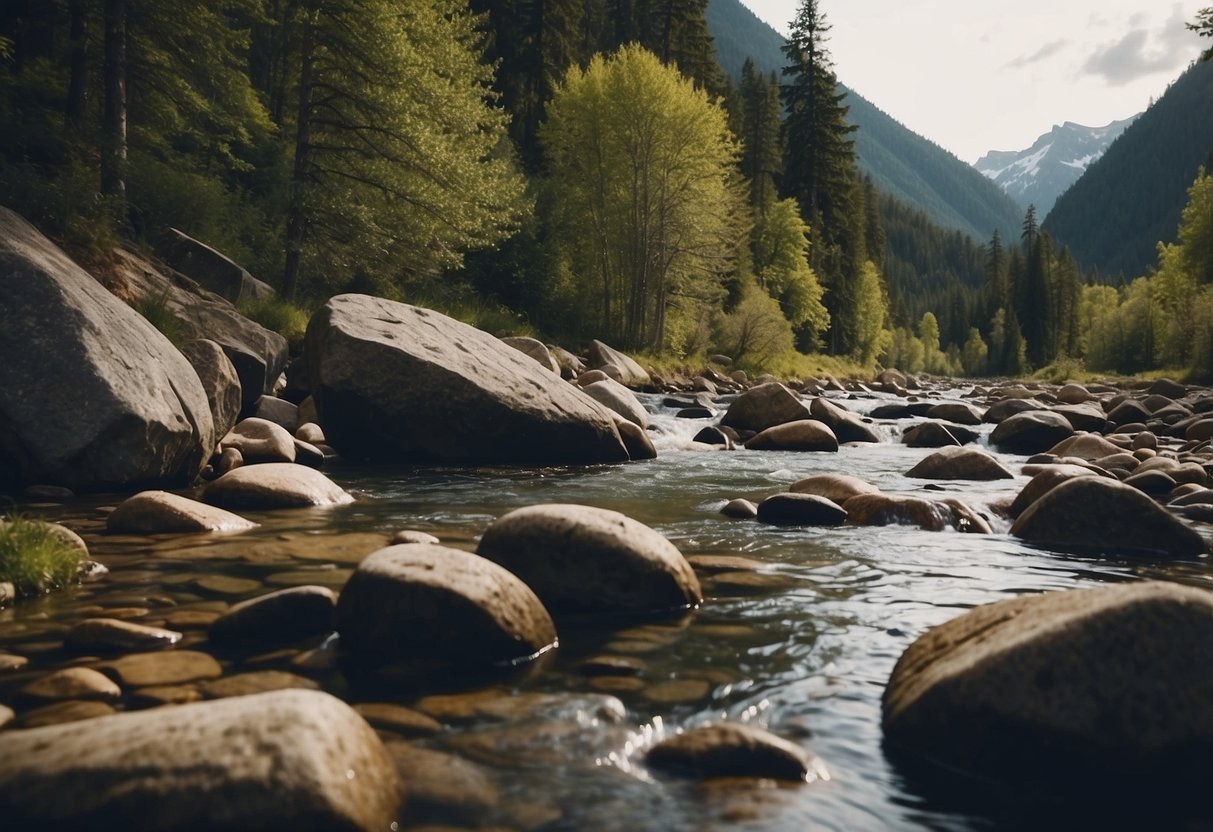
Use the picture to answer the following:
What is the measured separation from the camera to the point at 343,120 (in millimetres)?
17891

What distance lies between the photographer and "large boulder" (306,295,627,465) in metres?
9.99

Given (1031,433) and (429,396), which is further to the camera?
(1031,433)

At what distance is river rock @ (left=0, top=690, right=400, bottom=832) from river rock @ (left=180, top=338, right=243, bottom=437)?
741 centimetres

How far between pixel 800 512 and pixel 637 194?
74.6 ft

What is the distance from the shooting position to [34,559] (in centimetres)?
464

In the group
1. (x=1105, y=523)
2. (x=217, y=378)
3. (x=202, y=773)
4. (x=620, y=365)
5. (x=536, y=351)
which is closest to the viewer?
(x=202, y=773)

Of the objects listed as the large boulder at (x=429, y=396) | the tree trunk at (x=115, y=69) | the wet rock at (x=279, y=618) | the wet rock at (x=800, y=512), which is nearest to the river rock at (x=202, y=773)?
the wet rock at (x=279, y=618)

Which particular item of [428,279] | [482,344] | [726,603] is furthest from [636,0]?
[726,603]

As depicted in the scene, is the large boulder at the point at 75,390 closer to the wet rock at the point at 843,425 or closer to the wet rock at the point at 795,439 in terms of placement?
the wet rock at the point at 795,439

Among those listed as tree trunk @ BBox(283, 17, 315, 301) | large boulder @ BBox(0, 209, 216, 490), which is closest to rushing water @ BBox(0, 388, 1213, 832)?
large boulder @ BBox(0, 209, 216, 490)

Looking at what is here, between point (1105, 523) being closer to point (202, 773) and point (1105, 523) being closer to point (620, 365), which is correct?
point (202, 773)

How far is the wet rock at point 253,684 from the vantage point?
333 centimetres

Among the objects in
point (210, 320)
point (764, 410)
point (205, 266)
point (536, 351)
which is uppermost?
point (205, 266)

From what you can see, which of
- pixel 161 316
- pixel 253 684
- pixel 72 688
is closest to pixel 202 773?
pixel 253 684
